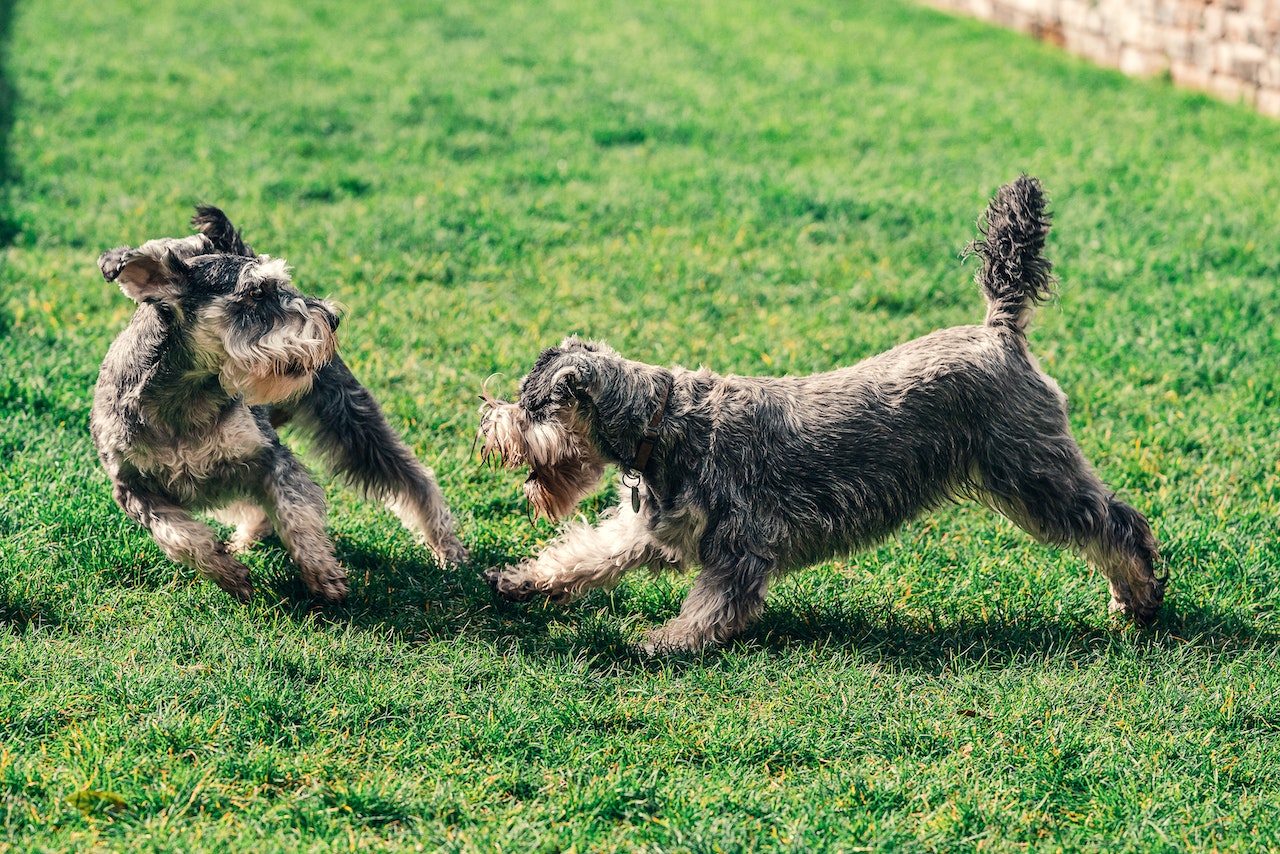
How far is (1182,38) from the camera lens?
39.5 ft

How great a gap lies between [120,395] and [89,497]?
86 centimetres

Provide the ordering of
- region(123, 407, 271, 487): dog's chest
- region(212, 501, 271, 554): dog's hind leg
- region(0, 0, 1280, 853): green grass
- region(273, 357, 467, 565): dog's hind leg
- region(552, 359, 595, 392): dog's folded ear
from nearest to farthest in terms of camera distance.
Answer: region(0, 0, 1280, 853): green grass < region(552, 359, 595, 392): dog's folded ear < region(123, 407, 271, 487): dog's chest < region(273, 357, 467, 565): dog's hind leg < region(212, 501, 271, 554): dog's hind leg

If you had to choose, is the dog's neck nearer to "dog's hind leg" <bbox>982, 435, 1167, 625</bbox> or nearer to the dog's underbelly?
"dog's hind leg" <bbox>982, 435, 1167, 625</bbox>

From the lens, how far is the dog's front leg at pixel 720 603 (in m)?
4.36

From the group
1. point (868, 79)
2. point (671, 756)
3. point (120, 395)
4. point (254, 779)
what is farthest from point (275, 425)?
point (868, 79)

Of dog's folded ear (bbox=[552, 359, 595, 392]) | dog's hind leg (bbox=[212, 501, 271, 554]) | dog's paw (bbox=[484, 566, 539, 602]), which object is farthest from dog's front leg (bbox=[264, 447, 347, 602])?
dog's folded ear (bbox=[552, 359, 595, 392])

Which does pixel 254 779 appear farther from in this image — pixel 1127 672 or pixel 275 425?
pixel 1127 672

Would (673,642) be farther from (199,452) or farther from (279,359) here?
(199,452)

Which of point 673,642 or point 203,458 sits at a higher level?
point 203,458

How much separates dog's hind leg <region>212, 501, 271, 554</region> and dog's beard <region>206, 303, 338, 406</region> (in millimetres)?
766

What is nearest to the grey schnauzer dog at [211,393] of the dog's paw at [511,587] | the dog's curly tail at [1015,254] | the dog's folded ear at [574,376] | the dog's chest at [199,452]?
the dog's chest at [199,452]

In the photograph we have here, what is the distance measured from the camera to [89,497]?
16.6 feet

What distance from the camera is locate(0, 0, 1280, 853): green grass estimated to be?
3668mm

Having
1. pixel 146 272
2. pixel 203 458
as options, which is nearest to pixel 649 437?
pixel 203 458
